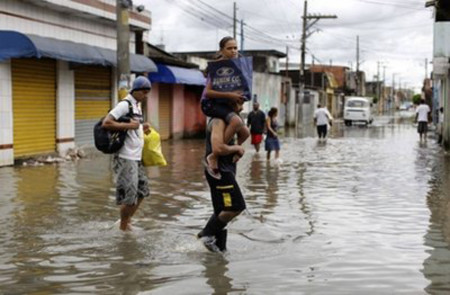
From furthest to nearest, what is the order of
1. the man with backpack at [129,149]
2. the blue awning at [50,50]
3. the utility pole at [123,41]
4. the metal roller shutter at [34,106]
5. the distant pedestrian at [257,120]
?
the distant pedestrian at [257,120] < the metal roller shutter at [34,106] < the utility pole at [123,41] < the blue awning at [50,50] < the man with backpack at [129,149]

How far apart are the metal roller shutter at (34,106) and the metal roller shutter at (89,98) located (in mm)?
1418

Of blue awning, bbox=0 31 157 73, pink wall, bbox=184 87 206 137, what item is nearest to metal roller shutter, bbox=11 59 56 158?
blue awning, bbox=0 31 157 73

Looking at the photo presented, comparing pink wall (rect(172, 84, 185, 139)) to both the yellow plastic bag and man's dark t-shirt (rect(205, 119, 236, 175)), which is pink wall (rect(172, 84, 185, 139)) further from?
man's dark t-shirt (rect(205, 119, 236, 175))

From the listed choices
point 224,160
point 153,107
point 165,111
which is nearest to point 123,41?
point 153,107

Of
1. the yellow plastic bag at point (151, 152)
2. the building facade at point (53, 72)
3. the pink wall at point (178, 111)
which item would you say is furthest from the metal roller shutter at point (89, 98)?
the yellow plastic bag at point (151, 152)

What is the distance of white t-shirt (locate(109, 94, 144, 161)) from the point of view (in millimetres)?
7188

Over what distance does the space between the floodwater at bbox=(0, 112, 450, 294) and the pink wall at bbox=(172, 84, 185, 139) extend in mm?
13808

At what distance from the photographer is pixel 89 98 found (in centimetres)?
1984

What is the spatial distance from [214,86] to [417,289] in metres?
2.48

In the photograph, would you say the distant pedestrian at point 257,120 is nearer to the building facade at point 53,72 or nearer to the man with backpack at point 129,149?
the building facade at point 53,72

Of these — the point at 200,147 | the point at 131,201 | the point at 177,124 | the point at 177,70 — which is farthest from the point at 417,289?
the point at 177,124

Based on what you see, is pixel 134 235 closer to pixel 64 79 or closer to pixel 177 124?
pixel 64 79

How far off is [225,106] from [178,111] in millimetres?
21968

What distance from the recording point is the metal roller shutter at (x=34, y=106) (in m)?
16.0
